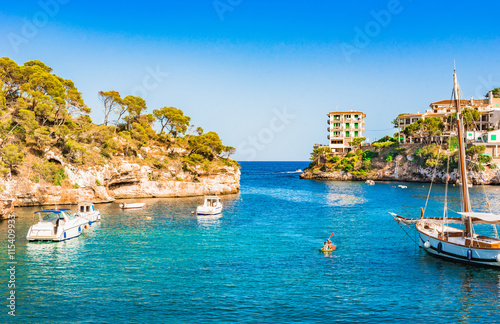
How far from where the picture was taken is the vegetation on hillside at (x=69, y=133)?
208 ft

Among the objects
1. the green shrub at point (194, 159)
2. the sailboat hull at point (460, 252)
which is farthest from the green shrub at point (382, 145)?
the sailboat hull at point (460, 252)

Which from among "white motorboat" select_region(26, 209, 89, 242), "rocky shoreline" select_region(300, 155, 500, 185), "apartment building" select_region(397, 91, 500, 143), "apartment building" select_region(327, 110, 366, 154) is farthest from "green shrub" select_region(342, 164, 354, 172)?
"white motorboat" select_region(26, 209, 89, 242)

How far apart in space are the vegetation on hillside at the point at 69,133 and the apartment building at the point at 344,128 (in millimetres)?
69807

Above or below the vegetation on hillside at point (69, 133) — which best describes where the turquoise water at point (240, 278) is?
below

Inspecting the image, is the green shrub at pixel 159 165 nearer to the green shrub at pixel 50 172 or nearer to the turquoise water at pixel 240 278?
the green shrub at pixel 50 172

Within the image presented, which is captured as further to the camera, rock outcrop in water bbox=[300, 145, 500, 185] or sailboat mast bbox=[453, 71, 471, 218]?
rock outcrop in water bbox=[300, 145, 500, 185]

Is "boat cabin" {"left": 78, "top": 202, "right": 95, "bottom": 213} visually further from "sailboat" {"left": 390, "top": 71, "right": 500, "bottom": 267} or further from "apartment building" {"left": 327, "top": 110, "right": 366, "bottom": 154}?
"apartment building" {"left": 327, "top": 110, "right": 366, "bottom": 154}

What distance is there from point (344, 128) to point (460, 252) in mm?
129999

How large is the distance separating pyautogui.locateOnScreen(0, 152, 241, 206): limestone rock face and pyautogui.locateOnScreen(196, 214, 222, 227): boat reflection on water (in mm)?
24623

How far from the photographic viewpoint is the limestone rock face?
59.6 metres

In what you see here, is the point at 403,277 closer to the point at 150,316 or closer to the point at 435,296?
the point at 435,296

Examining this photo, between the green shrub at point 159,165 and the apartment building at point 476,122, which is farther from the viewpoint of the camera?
the apartment building at point 476,122

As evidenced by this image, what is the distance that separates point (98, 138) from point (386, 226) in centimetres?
5999

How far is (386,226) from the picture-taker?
49062 millimetres
